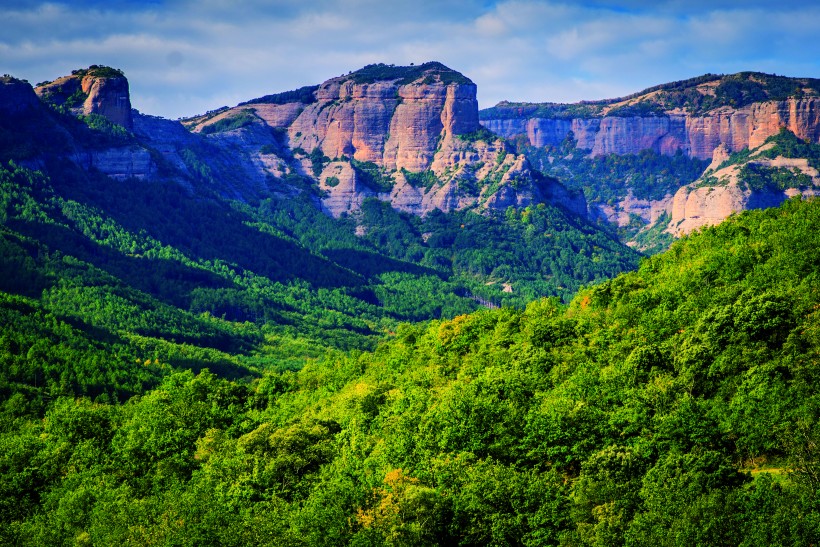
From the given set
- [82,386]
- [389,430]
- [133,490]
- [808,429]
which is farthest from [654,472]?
[82,386]

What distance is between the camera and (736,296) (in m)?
94.6

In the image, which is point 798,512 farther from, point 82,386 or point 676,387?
point 82,386

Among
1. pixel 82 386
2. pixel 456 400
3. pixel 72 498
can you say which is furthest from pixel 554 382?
pixel 82 386

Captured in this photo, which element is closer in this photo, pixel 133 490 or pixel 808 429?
pixel 808 429

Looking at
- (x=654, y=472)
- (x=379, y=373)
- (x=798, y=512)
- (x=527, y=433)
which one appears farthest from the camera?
(x=379, y=373)

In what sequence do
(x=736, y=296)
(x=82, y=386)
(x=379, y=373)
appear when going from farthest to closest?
(x=82, y=386), (x=379, y=373), (x=736, y=296)

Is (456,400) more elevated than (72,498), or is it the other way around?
(456,400)

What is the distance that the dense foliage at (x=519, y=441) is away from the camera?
6950cm

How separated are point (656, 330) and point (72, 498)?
47780 mm

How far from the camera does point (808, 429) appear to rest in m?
71.3

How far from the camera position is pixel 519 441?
259ft

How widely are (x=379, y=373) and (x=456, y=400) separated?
3334 cm

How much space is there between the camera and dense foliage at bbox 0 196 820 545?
69500mm

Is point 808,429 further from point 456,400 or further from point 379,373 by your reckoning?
point 379,373
